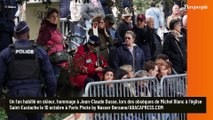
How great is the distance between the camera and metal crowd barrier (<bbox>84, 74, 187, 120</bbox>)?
9906 mm

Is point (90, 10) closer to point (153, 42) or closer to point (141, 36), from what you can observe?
point (141, 36)

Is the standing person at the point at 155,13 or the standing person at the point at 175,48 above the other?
the standing person at the point at 155,13

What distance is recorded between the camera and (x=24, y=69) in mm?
9484

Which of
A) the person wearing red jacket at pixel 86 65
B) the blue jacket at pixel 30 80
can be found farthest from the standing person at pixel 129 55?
the blue jacket at pixel 30 80

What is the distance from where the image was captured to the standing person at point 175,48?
44.2 feet

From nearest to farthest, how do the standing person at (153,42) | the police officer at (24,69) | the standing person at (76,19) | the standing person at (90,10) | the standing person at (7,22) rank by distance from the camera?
the police officer at (24,69) < the standing person at (7,22) < the standing person at (153,42) < the standing person at (90,10) < the standing person at (76,19)

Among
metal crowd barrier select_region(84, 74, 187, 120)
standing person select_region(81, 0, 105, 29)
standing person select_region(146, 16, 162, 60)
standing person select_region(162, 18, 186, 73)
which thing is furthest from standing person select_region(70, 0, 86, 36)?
metal crowd barrier select_region(84, 74, 187, 120)

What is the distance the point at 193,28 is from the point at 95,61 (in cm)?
470

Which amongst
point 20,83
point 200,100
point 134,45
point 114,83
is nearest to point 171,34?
point 134,45

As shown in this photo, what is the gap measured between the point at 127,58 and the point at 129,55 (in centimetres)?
8

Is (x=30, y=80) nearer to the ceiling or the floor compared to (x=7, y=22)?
nearer to the floor

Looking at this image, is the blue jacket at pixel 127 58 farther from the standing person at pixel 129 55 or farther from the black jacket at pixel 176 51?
the black jacket at pixel 176 51

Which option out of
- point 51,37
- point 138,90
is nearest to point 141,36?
point 51,37

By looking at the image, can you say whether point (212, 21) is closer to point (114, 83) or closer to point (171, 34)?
point (114, 83)
